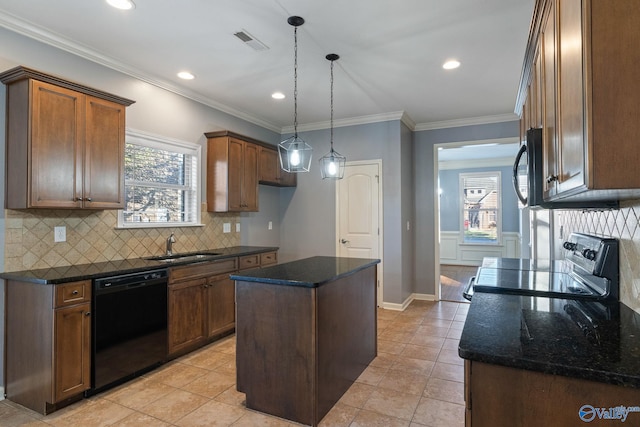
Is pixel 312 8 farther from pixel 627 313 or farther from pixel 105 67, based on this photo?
pixel 627 313

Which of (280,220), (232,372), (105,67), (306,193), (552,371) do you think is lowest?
(232,372)

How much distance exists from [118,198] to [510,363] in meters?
3.01

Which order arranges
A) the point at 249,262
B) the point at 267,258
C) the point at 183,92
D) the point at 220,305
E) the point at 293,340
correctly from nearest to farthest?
1. the point at 293,340
2. the point at 220,305
3. the point at 183,92
4. the point at 249,262
5. the point at 267,258

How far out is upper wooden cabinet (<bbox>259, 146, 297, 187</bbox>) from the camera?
4.82 meters

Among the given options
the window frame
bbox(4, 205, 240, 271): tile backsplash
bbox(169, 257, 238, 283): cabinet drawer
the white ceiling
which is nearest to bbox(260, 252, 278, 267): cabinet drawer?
bbox(169, 257, 238, 283): cabinet drawer

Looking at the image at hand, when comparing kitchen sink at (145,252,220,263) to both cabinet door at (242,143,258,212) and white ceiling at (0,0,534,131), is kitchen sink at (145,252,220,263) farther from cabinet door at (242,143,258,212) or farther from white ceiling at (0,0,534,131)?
white ceiling at (0,0,534,131)

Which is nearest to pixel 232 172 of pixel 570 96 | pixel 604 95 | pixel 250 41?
pixel 250 41

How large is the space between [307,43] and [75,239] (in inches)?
97.7

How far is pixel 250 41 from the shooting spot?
9.51 feet

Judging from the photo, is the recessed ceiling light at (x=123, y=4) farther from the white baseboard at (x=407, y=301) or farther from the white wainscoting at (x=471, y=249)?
the white wainscoting at (x=471, y=249)

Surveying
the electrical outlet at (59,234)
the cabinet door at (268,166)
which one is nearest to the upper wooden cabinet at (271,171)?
the cabinet door at (268,166)

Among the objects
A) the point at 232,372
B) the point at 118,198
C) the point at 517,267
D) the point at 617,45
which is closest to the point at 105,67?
the point at 118,198

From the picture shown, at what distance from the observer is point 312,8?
8.03 feet

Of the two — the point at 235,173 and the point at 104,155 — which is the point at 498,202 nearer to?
the point at 235,173
